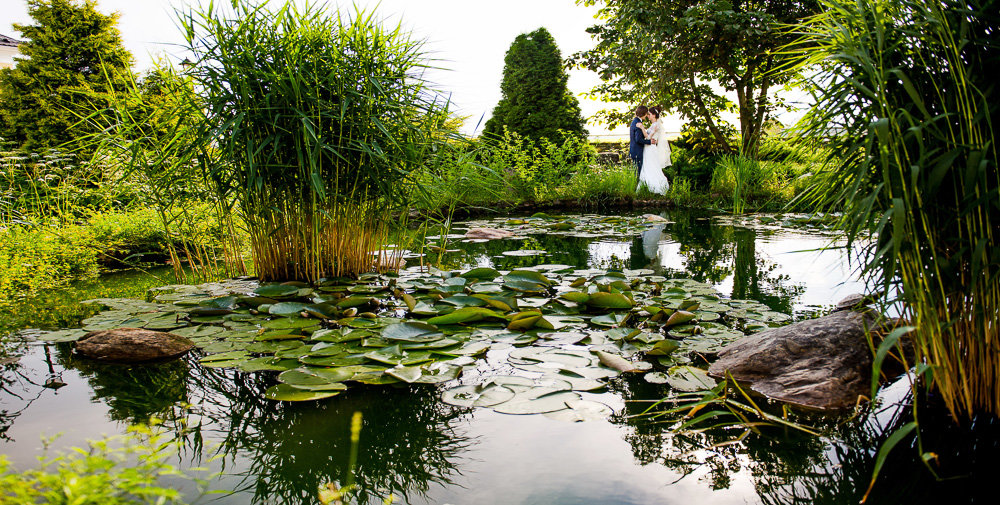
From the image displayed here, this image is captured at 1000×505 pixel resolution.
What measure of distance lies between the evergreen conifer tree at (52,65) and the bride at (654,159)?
8403 millimetres

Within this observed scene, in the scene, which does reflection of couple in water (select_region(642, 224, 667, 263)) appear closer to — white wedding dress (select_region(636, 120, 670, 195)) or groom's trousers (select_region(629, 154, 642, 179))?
white wedding dress (select_region(636, 120, 670, 195))

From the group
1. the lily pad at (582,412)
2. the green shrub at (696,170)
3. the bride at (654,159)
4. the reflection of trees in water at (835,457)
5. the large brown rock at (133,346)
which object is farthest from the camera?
the green shrub at (696,170)

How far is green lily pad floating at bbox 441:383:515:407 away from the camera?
170 centimetres

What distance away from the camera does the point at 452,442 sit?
1.53 meters

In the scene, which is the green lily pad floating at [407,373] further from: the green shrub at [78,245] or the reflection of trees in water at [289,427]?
the green shrub at [78,245]

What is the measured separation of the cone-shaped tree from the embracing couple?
7.18ft

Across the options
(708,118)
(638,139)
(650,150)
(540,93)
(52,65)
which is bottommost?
(650,150)

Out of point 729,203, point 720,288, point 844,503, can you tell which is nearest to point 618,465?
point 844,503

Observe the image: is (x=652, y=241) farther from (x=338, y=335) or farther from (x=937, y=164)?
(x=937, y=164)

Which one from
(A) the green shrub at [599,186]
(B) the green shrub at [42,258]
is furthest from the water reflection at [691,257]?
(A) the green shrub at [599,186]

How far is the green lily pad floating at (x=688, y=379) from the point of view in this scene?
1794mm

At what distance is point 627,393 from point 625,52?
9.07m

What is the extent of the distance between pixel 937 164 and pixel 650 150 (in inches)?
354

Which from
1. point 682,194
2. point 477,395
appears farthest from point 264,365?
point 682,194
